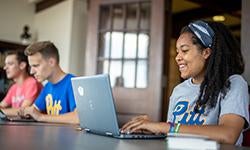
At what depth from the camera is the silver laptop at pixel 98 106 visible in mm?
1257

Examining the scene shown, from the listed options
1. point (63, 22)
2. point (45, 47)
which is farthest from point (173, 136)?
point (63, 22)

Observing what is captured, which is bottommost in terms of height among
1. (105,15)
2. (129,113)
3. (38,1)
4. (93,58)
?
(129,113)

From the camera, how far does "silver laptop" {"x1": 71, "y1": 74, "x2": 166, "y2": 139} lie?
1.26m

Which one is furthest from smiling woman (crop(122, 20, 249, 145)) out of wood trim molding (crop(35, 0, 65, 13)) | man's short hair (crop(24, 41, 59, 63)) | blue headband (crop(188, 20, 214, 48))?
wood trim molding (crop(35, 0, 65, 13))

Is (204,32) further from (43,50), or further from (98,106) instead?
(43,50)

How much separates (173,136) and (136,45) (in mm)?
2344

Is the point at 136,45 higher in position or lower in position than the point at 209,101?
higher

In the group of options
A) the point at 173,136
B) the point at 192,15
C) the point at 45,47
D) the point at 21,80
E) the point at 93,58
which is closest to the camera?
the point at 173,136

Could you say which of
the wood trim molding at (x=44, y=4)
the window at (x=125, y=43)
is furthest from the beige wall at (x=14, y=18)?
the window at (x=125, y=43)

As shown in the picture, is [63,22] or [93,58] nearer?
[93,58]

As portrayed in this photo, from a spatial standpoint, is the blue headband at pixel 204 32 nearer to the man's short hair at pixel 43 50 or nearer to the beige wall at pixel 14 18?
the man's short hair at pixel 43 50

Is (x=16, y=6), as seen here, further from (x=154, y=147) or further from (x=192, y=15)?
(x=154, y=147)

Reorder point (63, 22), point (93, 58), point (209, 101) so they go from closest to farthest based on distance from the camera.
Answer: point (209, 101)
point (93, 58)
point (63, 22)

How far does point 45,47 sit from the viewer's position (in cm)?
259
